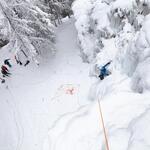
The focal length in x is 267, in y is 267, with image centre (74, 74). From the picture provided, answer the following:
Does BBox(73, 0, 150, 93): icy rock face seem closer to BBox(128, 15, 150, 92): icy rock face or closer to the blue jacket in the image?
BBox(128, 15, 150, 92): icy rock face

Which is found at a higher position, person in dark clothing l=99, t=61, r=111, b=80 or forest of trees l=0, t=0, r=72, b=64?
forest of trees l=0, t=0, r=72, b=64

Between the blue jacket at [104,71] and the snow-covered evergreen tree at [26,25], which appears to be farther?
the snow-covered evergreen tree at [26,25]

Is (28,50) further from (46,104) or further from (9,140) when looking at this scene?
(9,140)

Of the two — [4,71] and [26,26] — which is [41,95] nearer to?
[26,26]

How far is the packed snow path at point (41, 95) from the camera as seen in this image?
1520 cm

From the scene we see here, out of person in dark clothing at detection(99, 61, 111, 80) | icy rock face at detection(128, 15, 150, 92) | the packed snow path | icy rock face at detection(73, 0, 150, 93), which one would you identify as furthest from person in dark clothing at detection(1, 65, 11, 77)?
icy rock face at detection(128, 15, 150, 92)

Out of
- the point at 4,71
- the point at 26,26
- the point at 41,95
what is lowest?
the point at 41,95

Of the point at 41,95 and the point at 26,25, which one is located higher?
the point at 26,25

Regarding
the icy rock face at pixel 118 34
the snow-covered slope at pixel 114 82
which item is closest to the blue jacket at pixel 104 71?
the snow-covered slope at pixel 114 82

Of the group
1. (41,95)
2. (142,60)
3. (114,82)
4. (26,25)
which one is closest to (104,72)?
(114,82)

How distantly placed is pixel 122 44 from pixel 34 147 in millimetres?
8157

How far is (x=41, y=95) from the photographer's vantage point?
732 inches

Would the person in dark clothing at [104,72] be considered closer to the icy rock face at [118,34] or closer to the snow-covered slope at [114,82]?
the snow-covered slope at [114,82]

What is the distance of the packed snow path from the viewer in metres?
15.2
